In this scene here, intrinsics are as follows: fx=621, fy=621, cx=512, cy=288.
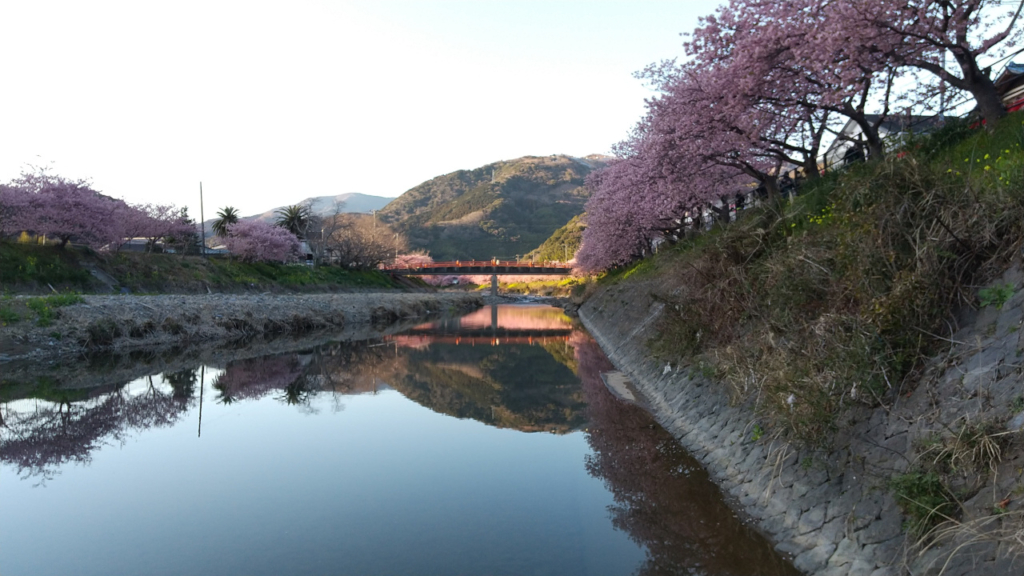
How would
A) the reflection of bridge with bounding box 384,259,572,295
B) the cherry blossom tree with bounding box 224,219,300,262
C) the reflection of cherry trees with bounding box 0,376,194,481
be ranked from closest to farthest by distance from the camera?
the reflection of cherry trees with bounding box 0,376,194,481
the cherry blossom tree with bounding box 224,219,300,262
the reflection of bridge with bounding box 384,259,572,295

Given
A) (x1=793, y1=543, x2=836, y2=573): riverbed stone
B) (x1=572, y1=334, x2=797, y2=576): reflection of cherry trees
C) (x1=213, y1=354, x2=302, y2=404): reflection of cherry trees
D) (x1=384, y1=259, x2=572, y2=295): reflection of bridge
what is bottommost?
(x1=213, y1=354, x2=302, y2=404): reflection of cherry trees

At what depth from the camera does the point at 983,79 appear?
11773 millimetres

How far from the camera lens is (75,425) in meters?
12.5

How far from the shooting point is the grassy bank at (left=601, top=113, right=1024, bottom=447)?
6438 millimetres

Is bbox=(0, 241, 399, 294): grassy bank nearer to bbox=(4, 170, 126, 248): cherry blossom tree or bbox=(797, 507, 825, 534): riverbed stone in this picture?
bbox=(4, 170, 126, 248): cherry blossom tree

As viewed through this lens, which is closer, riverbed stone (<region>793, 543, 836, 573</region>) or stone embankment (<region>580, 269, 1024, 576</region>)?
stone embankment (<region>580, 269, 1024, 576</region>)

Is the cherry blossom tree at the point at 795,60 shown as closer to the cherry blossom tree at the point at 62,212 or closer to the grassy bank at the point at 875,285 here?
the grassy bank at the point at 875,285

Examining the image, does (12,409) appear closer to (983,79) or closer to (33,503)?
(33,503)

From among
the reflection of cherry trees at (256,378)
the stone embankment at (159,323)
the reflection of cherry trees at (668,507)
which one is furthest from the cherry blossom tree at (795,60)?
the stone embankment at (159,323)

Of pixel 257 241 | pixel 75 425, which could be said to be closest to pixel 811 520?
pixel 75 425

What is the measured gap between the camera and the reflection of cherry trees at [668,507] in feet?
20.4

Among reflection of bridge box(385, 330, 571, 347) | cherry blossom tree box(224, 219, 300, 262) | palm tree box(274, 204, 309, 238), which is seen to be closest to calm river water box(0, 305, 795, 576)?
reflection of bridge box(385, 330, 571, 347)

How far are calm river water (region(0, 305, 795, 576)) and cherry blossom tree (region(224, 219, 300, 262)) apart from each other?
123ft

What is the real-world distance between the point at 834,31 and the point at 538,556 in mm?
11068
